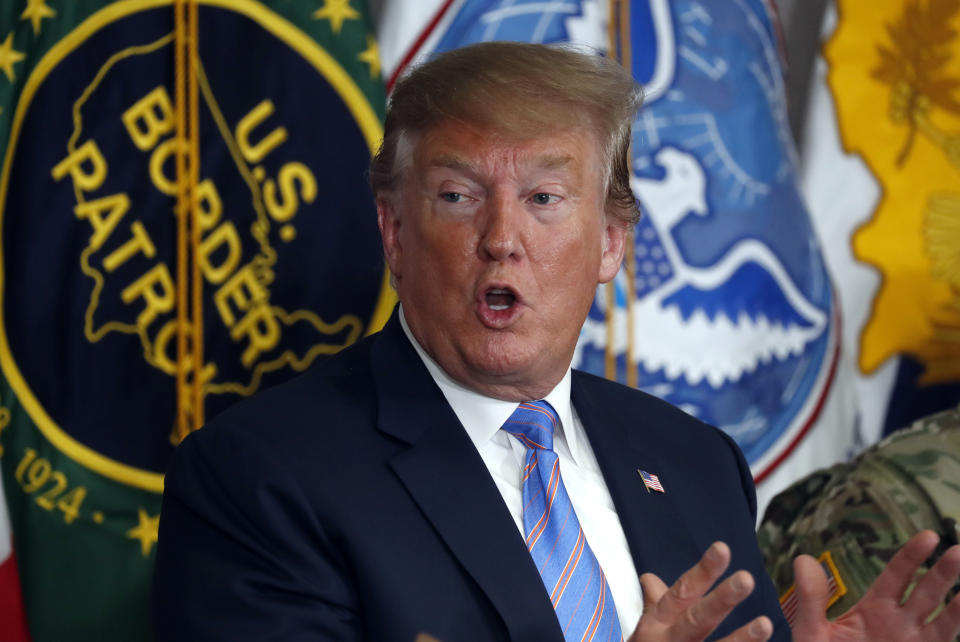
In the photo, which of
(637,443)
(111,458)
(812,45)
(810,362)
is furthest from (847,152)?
(111,458)

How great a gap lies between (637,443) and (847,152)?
1.42 meters

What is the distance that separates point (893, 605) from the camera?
4.59 feet

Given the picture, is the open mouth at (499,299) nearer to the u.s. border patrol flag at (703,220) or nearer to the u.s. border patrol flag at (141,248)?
the u.s. border patrol flag at (141,248)

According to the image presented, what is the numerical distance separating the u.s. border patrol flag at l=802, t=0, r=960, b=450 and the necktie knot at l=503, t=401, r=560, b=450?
147 centimetres

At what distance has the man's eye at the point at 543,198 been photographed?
4.65 feet

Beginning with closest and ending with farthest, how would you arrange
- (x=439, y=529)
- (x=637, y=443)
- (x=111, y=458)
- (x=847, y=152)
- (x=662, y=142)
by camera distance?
1. (x=439, y=529)
2. (x=637, y=443)
3. (x=111, y=458)
4. (x=662, y=142)
5. (x=847, y=152)

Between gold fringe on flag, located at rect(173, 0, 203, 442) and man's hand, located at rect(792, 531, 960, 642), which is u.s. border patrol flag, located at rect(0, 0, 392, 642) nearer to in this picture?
gold fringe on flag, located at rect(173, 0, 203, 442)

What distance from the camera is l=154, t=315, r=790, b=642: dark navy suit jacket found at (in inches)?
48.0

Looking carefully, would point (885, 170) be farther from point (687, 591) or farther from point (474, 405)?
point (687, 591)

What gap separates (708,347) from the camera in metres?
2.43

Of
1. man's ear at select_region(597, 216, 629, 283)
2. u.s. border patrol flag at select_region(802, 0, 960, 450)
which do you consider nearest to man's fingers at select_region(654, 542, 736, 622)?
man's ear at select_region(597, 216, 629, 283)

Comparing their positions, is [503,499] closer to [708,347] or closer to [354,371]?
[354,371]

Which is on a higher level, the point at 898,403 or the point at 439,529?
the point at 439,529

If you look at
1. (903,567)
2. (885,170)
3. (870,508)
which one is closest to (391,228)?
(903,567)
